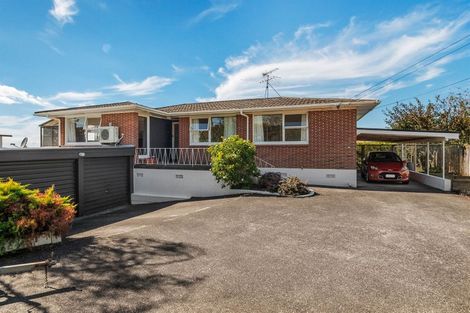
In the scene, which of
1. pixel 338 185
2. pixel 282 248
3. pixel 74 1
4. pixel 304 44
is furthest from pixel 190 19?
pixel 282 248

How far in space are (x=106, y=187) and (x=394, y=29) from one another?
46.4 feet

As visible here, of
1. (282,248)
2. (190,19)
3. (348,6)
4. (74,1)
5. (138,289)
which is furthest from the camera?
(190,19)

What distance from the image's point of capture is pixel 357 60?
14281mm

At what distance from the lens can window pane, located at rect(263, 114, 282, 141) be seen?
1319 cm

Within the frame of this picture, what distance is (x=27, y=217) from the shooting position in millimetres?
5090

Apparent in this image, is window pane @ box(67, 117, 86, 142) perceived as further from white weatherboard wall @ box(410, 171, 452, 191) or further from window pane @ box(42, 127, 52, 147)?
white weatherboard wall @ box(410, 171, 452, 191)

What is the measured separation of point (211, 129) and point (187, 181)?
11.6 ft

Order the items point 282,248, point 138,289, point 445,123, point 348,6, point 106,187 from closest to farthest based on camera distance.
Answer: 1. point 138,289
2. point 282,248
3. point 106,187
4. point 348,6
5. point 445,123

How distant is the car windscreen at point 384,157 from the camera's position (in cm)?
1396

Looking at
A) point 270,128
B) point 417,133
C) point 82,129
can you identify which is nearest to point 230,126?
point 270,128

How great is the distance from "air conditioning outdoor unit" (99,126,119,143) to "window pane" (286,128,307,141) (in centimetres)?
848

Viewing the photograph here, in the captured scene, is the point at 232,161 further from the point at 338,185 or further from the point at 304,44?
the point at 304,44

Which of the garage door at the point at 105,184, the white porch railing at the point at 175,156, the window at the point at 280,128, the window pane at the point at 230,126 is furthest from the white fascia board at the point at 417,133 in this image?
the garage door at the point at 105,184

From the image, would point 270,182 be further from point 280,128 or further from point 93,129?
point 93,129
